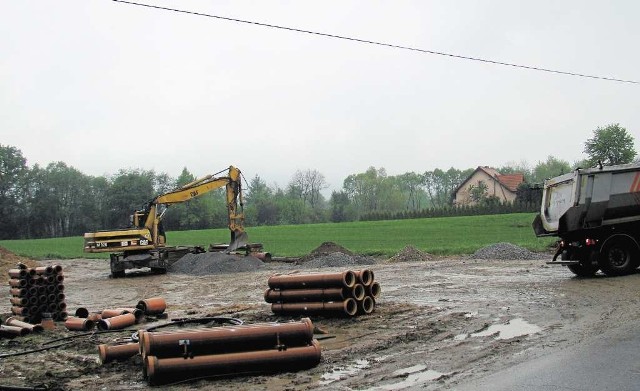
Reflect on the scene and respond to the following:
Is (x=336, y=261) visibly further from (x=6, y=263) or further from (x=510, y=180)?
(x=510, y=180)

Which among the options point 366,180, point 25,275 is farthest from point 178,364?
point 366,180

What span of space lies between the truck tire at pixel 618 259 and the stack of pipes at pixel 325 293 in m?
8.14

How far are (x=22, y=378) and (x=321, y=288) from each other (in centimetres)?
551

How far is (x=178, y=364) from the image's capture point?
25.3 ft

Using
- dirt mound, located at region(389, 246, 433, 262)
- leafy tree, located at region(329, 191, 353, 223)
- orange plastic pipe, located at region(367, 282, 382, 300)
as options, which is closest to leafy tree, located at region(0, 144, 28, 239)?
leafy tree, located at region(329, 191, 353, 223)

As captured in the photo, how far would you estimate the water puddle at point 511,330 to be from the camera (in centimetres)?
996

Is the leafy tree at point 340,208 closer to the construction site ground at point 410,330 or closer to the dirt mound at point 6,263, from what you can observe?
the dirt mound at point 6,263

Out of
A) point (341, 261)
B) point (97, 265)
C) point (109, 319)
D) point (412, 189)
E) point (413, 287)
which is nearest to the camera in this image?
point (109, 319)

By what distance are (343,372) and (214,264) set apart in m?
21.2

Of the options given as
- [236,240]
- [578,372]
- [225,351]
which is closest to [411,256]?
[236,240]

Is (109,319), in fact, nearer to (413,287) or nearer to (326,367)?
(326,367)

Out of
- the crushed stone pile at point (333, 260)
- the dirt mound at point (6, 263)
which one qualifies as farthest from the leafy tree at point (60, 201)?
the crushed stone pile at point (333, 260)

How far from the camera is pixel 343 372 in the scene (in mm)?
7934

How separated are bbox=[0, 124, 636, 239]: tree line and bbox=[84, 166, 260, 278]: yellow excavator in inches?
2065
